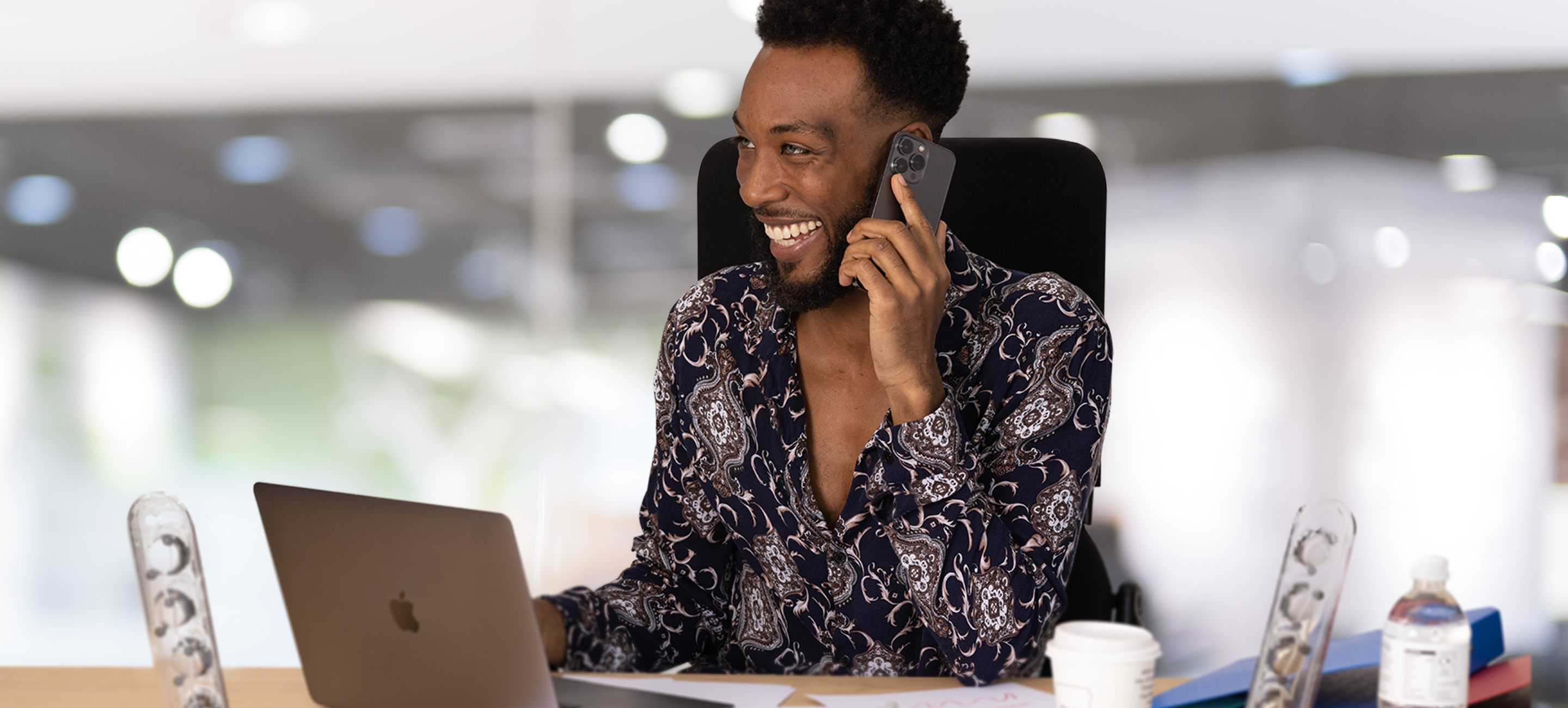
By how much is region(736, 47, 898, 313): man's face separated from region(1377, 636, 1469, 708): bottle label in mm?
775

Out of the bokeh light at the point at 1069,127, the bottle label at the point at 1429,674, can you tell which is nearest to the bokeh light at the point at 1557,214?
the bokeh light at the point at 1069,127

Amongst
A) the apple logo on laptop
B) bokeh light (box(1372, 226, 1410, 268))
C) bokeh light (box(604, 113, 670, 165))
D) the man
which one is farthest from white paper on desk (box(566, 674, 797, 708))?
bokeh light (box(1372, 226, 1410, 268))

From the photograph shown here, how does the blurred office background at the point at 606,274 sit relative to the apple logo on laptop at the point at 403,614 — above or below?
above

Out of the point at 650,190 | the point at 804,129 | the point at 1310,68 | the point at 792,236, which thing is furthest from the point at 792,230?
the point at 1310,68

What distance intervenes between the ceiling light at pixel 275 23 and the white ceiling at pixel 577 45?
14 millimetres

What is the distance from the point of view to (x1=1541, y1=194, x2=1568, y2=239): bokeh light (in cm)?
262

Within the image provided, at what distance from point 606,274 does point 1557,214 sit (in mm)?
2209

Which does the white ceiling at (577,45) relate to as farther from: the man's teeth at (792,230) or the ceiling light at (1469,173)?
the man's teeth at (792,230)

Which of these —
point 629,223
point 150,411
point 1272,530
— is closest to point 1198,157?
point 1272,530

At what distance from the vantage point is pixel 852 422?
1383mm

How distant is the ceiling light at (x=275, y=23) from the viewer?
2926mm

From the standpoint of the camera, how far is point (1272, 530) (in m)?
2.67

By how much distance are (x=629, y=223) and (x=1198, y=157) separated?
1.36m

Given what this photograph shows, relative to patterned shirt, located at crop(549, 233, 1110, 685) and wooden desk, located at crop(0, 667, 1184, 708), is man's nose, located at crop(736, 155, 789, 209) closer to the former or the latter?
patterned shirt, located at crop(549, 233, 1110, 685)
